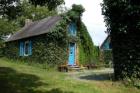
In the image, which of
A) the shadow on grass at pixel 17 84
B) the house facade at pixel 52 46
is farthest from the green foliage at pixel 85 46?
the shadow on grass at pixel 17 84

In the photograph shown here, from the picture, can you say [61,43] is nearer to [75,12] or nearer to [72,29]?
[72,29]

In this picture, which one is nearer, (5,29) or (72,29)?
(72,29)

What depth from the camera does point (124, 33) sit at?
16906mm

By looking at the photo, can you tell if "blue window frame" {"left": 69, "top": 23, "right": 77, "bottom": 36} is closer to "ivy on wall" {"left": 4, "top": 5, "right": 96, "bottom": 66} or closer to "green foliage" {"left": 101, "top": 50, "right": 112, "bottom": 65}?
"ivy on wall" {"left": 4, "top": 5, "right": 96, "bottom": 66}

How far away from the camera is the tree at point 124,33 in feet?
53.7

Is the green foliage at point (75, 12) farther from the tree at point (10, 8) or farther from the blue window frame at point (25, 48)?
the tree at point (10, 8)

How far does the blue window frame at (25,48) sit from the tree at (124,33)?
592 inches

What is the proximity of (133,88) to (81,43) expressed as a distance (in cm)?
1546

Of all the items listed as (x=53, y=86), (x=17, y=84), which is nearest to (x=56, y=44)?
(x=17, y=84)

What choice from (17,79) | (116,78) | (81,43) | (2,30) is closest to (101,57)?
(81,43)

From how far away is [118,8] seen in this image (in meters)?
17.0

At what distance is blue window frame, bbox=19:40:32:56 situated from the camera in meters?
31.4

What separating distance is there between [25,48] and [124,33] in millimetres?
17466

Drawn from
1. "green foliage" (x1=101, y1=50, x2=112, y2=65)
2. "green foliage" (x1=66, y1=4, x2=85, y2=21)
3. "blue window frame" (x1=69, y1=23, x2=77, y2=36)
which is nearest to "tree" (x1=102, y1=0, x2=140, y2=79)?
"green foliage" (x1=66, y1=4, x2=85, y2=21)
